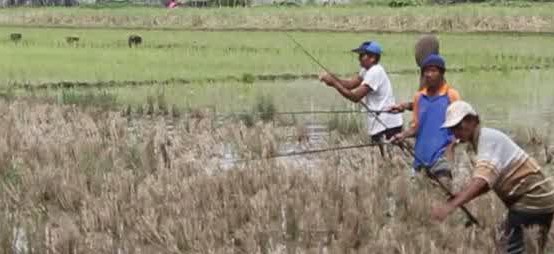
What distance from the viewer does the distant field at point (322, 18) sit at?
26406mm

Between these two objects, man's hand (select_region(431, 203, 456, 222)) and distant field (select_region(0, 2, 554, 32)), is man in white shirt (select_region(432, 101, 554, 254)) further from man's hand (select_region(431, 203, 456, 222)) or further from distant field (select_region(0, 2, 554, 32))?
distant field (select_region(0, 2, 554, 32))

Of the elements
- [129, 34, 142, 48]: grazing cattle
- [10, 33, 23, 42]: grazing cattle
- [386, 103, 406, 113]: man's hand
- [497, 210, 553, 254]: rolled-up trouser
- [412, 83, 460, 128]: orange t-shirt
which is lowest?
[10, 33, 23, 42]: grazing cattle

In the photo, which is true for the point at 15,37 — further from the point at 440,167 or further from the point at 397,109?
the point at 440,167

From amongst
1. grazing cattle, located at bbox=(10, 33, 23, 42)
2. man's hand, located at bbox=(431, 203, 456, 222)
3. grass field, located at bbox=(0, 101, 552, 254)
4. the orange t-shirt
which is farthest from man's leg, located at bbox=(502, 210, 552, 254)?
grazing cattle, located at bbox=(10, 33, 23, 42)

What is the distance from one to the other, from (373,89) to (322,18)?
23.2 m

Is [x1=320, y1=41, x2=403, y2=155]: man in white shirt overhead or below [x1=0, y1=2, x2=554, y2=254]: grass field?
overhead

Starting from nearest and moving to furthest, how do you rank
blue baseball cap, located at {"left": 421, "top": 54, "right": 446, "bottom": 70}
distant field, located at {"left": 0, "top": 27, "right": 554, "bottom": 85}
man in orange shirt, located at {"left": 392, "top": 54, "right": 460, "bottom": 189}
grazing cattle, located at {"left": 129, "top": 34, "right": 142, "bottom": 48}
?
blue baseball cap, located at {"left": 421, "top": 54, "right": 446, "bottom": 70} → man in orange shirt, located at {"left": 392, "top": 54, "right": 460, "bottom": 189} → distant field, located at {"left": 0, "top": 27, "right": 554, "bottom": 85} → grazing cattle, located at {"left": 129, "top": 34, "right": 142, "bottom": 48}

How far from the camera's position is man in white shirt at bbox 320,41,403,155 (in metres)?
6.57

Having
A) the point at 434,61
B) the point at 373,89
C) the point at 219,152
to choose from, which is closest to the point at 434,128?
the point at 434,61

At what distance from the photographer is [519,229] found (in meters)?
4.46

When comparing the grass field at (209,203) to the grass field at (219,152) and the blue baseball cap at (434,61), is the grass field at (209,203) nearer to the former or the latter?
the grass field at (219,152)

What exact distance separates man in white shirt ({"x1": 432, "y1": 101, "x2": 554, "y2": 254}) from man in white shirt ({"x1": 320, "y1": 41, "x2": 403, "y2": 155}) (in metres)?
2.15

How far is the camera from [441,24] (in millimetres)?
26641

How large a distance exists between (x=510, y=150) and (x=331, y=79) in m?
2.25
